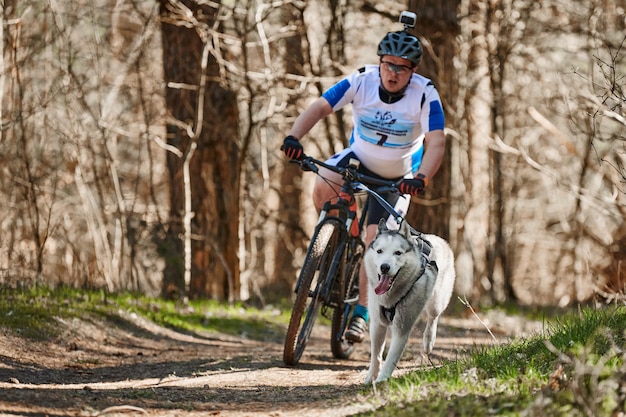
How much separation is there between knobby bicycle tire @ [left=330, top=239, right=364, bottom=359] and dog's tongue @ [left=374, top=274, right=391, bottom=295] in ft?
4.28

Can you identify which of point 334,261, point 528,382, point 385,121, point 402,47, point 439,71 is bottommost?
point 528,382

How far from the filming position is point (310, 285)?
665cm

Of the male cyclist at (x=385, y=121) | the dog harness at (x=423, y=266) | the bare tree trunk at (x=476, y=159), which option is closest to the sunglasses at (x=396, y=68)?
the male cyclist at (x=385, y=121)

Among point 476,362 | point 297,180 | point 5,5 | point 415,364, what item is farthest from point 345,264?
point 297,180

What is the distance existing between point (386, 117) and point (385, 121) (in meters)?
0.03

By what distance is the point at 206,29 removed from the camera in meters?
11.1

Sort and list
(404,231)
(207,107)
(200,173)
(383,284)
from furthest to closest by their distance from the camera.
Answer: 1. (200,173)
2. (207,107)
3. (404,231)
4. (383,284)

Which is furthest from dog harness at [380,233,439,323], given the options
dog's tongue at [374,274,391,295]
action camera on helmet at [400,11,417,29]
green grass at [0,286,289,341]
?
green grass at [0,286,289,341]

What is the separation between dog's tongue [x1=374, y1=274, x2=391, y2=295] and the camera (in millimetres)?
5758

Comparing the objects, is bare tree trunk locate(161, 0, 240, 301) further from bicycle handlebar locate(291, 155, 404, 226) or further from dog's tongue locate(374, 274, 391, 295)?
dog's tongue locate(374, 274, 391, 295)

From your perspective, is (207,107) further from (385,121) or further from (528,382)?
(528,382)

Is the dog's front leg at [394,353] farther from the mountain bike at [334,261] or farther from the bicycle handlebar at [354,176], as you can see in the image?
the bicycle handlebar at [354,176]

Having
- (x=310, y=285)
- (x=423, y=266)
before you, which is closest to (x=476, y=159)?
(x=310, y=285)

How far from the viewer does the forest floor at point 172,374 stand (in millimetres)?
5051
